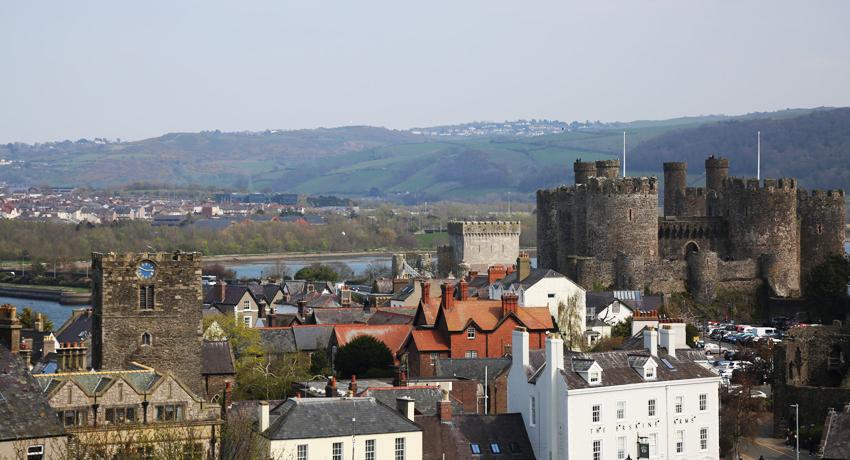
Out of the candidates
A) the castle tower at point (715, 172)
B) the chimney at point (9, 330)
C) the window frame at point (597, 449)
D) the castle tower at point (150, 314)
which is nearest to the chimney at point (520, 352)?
the window frame at point (597, 449)

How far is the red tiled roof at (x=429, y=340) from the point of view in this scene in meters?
48.5

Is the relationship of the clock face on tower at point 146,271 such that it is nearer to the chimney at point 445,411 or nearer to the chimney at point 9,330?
the chimney at point 9,330

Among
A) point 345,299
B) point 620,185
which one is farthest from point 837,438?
point 345,299

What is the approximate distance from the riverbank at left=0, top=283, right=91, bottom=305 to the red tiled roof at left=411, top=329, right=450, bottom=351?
248 ft

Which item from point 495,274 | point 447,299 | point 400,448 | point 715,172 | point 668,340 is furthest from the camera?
point 715,172

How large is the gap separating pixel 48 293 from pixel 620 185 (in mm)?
73837

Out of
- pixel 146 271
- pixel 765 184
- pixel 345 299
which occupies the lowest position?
pixel 345 299

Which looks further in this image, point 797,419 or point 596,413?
point 797,419

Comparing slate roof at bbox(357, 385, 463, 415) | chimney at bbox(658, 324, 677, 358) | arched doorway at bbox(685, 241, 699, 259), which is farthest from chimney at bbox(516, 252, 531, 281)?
slate roof at bbox(357, 385, 463, 415)

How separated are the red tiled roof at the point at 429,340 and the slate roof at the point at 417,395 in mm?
8721

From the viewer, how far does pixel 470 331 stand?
49.0 m

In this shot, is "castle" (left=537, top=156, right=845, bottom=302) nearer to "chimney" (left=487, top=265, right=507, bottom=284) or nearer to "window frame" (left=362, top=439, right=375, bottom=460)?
"chimney" (left=487, top=265, right=507, bottom=284)

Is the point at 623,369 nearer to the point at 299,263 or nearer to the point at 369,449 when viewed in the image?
the point at 369,449

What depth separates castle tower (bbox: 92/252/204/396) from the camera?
37.6 m
